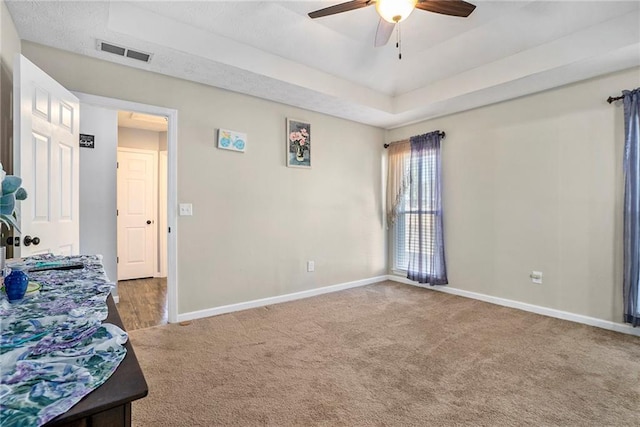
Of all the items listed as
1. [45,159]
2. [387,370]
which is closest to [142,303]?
[45,159]

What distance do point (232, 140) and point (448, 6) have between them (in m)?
2.24

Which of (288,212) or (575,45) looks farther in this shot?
(288,212)

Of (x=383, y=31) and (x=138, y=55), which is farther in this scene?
(x=138, y=55)

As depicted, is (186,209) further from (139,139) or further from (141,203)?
(139,139)

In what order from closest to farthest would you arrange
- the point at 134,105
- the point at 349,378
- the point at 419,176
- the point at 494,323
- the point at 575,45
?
1. the point at 349,378
2. the point at 575,45
3. the point at 134,105
4. the point at 494,323
5. the point at 419,176

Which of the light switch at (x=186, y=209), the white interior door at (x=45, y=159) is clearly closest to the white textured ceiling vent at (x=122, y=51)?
the white interior door at (x=45, y=159)

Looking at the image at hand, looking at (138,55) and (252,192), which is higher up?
(138,55)

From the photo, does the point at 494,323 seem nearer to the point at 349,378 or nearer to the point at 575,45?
the point at 349,378

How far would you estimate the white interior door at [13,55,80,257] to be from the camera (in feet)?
6.20

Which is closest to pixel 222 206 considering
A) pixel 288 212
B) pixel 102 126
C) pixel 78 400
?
pixel 288 212

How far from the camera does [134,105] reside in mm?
2830

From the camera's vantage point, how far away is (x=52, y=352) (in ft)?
2.28

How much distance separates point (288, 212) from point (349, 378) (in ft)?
7.03

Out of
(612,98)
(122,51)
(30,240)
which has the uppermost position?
(122,51)
